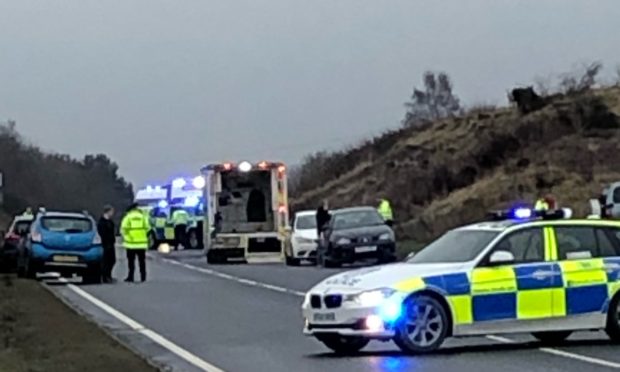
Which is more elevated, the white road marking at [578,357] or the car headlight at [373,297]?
the car headlight at [373,297]

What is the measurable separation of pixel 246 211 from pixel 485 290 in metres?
30.4

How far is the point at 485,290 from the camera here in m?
17.5

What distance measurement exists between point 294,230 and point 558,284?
27.6 meters

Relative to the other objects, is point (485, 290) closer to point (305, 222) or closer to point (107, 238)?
point (107, 238)

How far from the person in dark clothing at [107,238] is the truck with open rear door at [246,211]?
10837 millimetres

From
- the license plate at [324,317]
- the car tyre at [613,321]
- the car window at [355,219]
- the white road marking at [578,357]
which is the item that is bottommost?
the white road marking at [578,357]

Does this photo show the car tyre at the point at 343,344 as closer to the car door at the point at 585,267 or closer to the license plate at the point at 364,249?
the car door at the point at 585,267

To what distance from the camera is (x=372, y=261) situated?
40.0 m

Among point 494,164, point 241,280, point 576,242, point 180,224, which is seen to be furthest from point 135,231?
point 494,164

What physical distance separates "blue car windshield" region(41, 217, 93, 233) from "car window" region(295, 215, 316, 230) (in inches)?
448

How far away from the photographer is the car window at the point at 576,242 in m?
18.2

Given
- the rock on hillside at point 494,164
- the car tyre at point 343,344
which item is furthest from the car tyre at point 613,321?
the rock on hillside at point 494,164

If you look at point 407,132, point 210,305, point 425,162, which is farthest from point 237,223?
point 407,132

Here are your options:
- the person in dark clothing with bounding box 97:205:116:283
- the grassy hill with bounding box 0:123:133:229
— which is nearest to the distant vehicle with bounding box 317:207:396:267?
the person in dark clothing with bounding box 97:205:116:283
